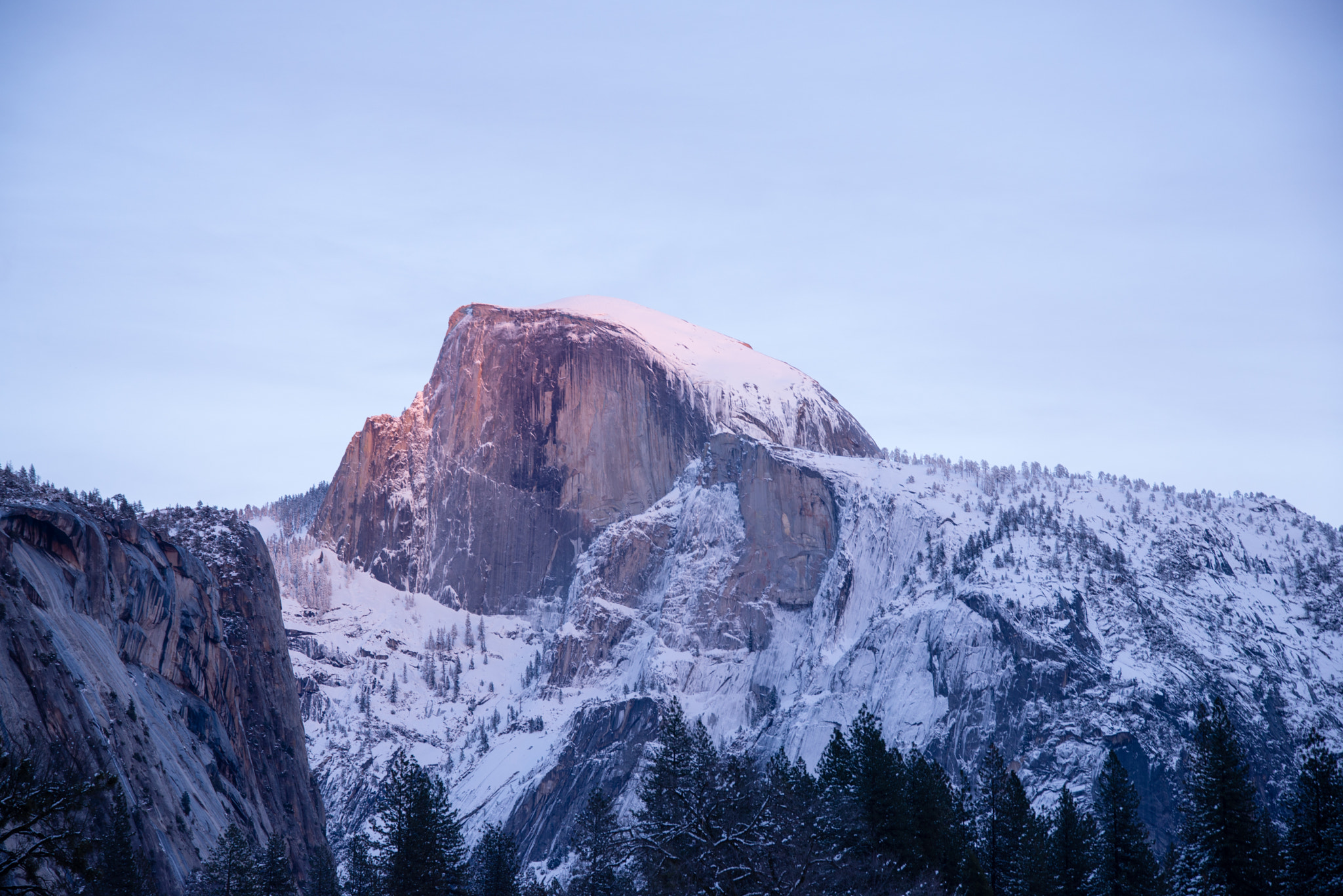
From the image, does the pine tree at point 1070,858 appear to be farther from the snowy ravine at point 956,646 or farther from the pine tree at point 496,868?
the snowy ravine at point 956,646

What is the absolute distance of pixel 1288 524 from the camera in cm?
17588

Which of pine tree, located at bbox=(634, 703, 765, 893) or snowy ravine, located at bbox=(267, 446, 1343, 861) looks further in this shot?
snowy ravine, located at bbox=(267, 446, 1343, 861)

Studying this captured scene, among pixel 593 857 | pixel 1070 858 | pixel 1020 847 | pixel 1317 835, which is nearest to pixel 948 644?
pixel 1070 858

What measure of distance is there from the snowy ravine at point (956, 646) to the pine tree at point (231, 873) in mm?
80069

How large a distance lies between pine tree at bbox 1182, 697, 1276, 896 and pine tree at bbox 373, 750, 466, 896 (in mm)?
31029

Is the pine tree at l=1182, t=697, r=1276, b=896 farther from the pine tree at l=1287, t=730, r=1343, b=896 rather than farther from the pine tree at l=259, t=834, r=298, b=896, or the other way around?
the pine tree at l=259, t=834, r=298, b=896

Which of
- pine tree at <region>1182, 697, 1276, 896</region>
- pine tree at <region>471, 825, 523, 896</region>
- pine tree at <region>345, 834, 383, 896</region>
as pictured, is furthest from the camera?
pine tree at <region>471, 825, 523, 896</region>

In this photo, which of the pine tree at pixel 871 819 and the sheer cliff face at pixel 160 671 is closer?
the pine tree at pixel 871 819

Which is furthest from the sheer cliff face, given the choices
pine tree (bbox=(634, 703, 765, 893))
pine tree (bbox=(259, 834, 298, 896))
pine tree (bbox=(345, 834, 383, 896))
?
pine tree (bbox=(634, 703, 765, 893))

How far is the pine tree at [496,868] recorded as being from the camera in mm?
68750

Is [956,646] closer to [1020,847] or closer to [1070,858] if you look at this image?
[1070,858]

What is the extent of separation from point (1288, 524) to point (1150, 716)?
178 ft

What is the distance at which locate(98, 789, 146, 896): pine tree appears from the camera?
6125cm

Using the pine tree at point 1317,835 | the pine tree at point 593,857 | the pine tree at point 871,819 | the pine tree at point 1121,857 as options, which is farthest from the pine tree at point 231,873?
the pine tree at point 1317,835
